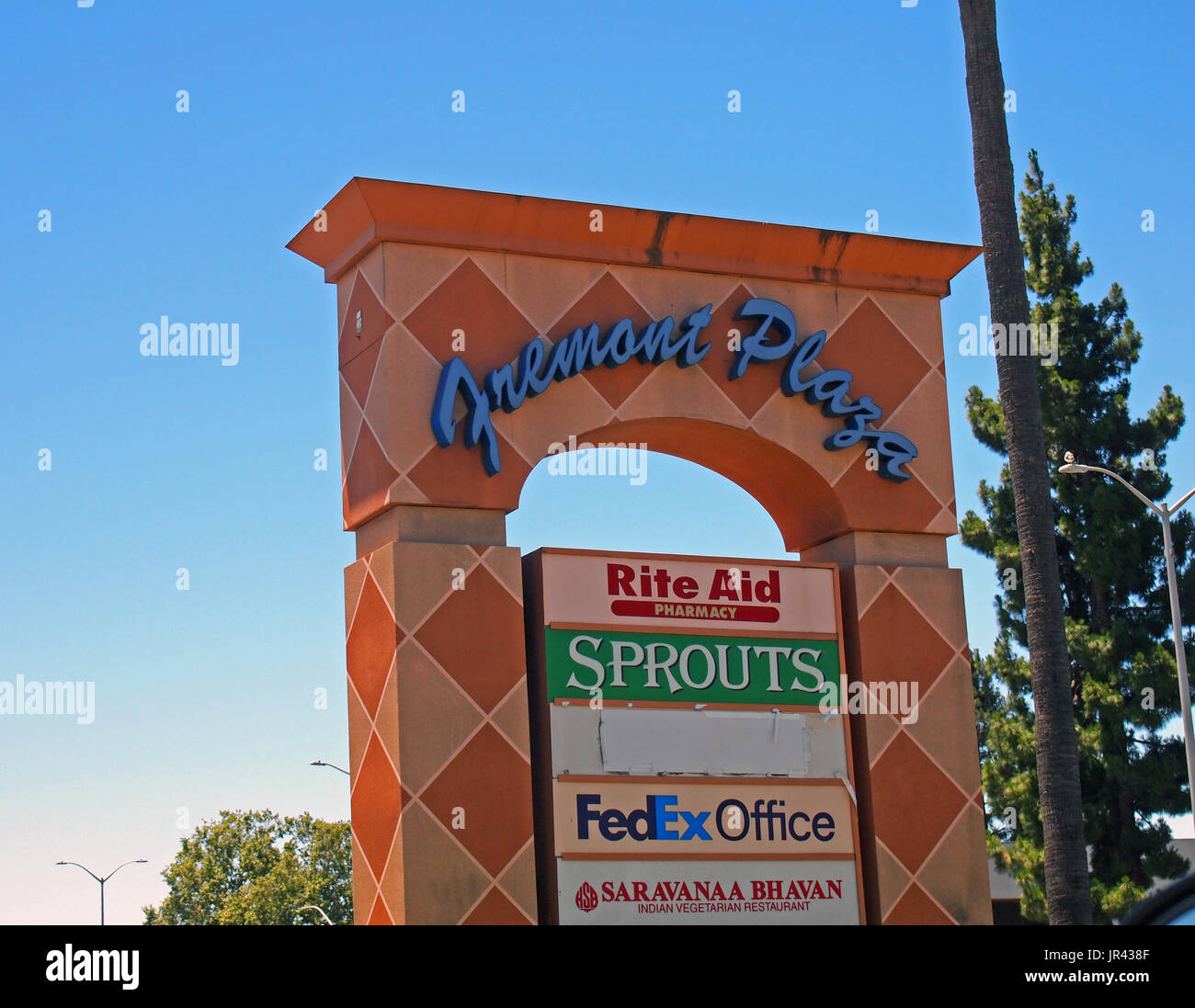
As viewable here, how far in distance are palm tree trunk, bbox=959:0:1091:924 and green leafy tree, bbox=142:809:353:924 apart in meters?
65.2

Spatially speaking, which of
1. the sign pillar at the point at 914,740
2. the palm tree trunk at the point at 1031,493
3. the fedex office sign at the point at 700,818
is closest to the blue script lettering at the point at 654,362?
the sign pillar at the point at 914,740

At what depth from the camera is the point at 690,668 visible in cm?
1764

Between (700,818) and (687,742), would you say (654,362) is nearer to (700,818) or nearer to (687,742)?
(687,742)

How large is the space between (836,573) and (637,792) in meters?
3.80

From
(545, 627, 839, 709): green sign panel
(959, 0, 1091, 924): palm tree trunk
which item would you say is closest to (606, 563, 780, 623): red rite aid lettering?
(545, 627, 839, 709): green sign panel

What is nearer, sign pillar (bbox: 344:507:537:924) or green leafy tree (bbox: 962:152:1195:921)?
sign pillar (bbox: 344:507:537:924)

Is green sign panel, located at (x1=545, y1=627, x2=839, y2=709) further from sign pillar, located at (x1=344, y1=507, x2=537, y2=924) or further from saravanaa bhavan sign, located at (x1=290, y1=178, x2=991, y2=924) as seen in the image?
sign pillar, located at (x1=344, y1=507, x2=537, y2=924)

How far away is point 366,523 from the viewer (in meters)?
17.7

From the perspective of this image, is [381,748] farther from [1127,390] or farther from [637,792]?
[1127,390]

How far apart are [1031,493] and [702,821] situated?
511 cm

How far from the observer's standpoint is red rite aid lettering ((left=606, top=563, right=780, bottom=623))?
17562mm
